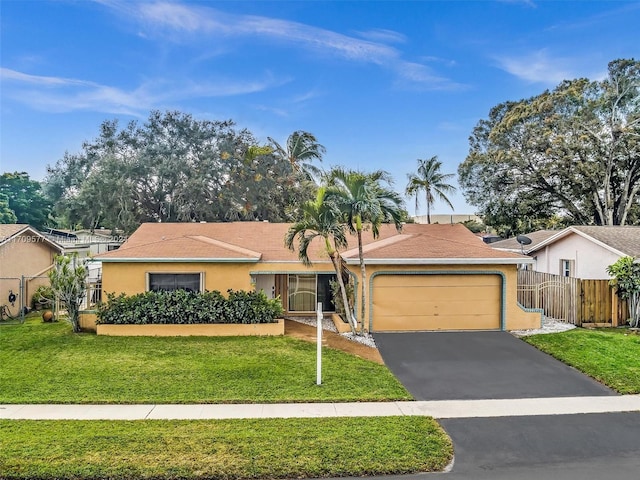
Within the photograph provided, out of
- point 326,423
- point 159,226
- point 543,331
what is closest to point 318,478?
point 326,423

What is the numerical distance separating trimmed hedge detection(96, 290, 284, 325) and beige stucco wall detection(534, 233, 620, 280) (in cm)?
1351

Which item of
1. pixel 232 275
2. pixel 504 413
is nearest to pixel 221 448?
pixel 504 413

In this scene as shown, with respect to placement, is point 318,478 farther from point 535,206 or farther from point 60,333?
point 535,206

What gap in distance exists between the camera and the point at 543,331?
1427cm

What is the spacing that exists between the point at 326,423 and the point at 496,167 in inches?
1255

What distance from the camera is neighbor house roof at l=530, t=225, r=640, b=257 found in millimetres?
16203

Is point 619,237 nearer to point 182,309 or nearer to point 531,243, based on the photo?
point 531,243

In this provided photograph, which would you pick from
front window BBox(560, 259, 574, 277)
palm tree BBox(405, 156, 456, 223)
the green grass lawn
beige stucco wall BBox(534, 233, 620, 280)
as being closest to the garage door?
the green grass lawn

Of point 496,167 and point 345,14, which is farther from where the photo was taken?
point 496,167

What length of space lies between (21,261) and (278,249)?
37.2ft

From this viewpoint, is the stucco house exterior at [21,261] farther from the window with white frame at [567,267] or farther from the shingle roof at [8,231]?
the window with white frame at [567,267]

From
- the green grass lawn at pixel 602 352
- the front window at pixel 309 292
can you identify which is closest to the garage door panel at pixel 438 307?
the green grass lawn at pixel 602 352

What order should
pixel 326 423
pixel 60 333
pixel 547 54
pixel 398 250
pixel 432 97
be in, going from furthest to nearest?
pixel 432 97 < pixel 547 54 < pixel 398 250 < pixel 60 333 < pixel 326 423

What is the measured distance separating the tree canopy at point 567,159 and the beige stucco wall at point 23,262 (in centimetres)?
3129
